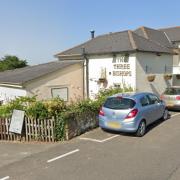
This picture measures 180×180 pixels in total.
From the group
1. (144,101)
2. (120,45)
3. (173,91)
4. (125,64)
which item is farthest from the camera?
(120,45)

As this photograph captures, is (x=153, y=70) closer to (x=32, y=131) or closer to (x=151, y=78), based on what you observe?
(x=151, y=78)

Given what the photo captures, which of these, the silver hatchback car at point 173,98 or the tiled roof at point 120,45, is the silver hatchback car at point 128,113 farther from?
the tiled roof at point 120,45

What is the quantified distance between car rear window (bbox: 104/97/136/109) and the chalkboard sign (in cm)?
332

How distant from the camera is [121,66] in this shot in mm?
15867

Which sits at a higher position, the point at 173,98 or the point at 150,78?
the point at 150,78

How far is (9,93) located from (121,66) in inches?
307

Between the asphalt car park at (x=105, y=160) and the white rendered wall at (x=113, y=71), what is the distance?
7.29 m

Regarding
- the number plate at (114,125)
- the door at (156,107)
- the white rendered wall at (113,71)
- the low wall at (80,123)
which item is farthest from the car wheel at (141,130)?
the white rendered wall at (113,71)

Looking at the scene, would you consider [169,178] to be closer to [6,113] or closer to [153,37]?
[6,113]

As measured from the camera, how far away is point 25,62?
41.5 m

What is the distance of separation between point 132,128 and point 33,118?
3697mm

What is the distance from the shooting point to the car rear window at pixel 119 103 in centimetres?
838

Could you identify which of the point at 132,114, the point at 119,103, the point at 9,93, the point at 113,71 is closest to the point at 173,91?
the point at 113,71

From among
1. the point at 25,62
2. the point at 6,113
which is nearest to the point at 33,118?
the point at 6,113
